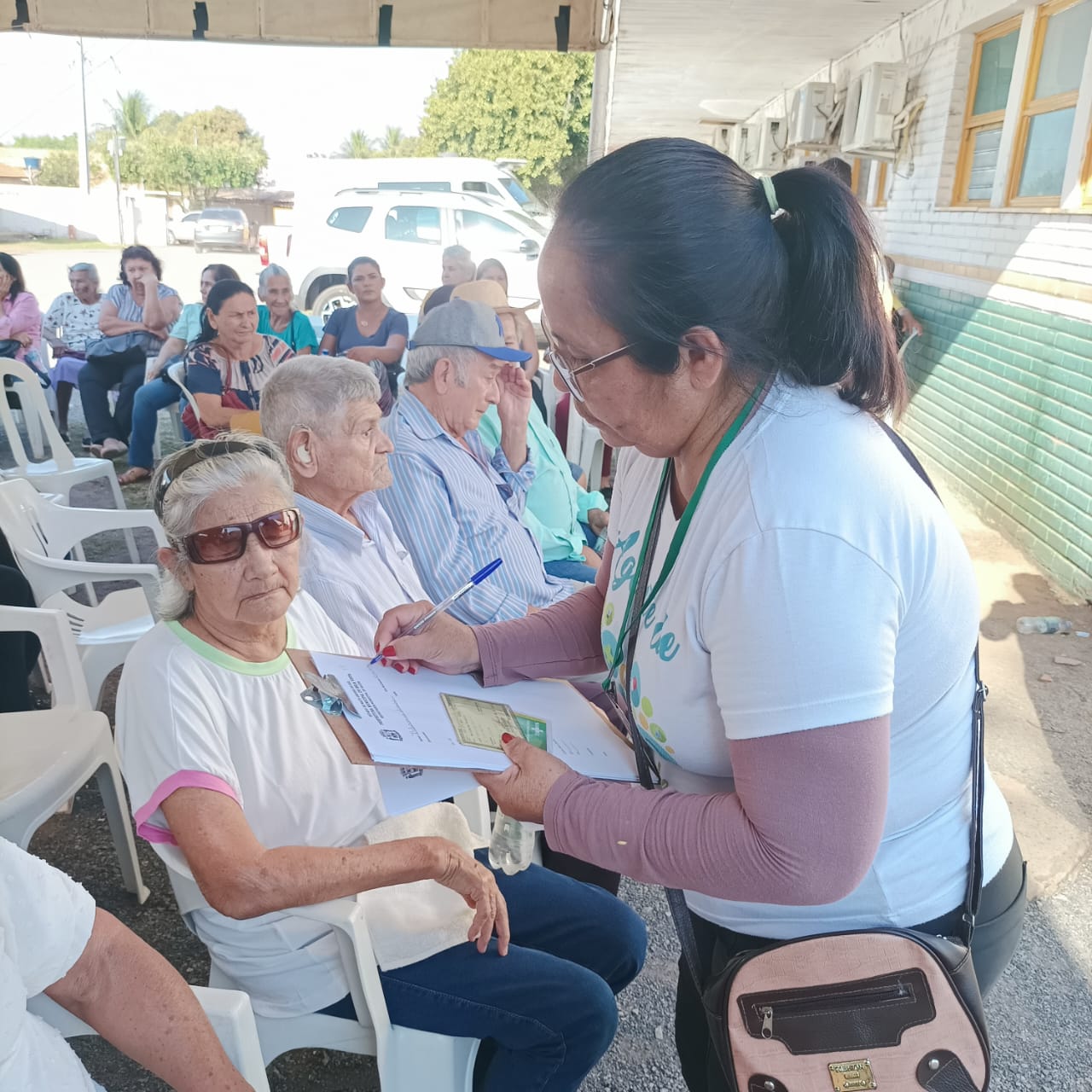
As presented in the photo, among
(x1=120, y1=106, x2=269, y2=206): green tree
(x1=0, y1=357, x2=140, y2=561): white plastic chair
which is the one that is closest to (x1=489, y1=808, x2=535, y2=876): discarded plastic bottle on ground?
(x1=0, y1=357, x2=140, y2=561): white plastic chair

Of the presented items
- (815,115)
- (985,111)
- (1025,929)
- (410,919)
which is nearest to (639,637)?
(410,919)

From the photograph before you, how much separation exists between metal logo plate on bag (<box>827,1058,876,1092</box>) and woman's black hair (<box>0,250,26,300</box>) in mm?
8338

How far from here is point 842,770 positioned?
36.5 inches

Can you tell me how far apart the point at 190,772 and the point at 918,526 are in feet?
3.84

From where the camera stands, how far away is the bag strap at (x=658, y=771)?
3.74ft

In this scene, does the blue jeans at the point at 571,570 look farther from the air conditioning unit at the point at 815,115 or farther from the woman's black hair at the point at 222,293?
the air conditioning unit at the point at 815,115

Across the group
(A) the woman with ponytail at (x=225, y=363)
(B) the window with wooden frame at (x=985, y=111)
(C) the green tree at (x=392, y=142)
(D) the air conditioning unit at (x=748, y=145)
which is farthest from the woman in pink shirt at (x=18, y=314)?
(C) the green tree at (x=392, y=142)

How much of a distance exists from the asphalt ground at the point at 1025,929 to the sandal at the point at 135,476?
355cm

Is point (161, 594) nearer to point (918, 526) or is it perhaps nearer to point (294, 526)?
point (294, 526)

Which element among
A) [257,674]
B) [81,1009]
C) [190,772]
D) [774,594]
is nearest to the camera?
[774,594]

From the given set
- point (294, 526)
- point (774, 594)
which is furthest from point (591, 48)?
point (774, 594)

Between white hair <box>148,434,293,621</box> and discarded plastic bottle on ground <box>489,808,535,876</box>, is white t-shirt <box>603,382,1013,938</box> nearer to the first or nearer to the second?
discarded plastic bottle on ground <box>489,808,535,876</box>

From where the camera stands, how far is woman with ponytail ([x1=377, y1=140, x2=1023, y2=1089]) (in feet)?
3.04

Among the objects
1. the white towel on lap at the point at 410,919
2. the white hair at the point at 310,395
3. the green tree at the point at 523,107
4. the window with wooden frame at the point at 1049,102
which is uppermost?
the green tree at the point at 523,107
